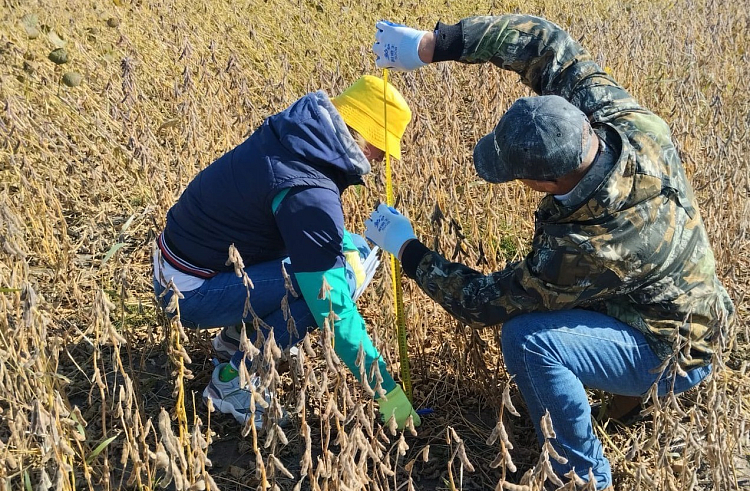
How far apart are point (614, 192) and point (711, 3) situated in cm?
514

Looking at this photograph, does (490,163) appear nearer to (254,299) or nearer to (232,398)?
(254,299)

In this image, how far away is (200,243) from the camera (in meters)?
2.00

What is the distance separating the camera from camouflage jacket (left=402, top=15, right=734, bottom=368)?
163 centimetres

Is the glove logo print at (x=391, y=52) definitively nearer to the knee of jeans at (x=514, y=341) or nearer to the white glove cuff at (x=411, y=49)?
the white glove cuff at (x=411, y=49)

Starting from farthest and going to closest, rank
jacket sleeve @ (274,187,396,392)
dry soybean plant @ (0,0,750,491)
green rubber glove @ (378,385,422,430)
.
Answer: green rubber glove @ (378,385,422,430) → jacket sleeve @ (274,187,396,392) → dry soybean plant @ (0,0,750,491)

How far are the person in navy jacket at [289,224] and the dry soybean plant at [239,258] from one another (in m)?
0.11

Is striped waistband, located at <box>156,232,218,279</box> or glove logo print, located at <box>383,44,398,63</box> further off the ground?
glove logo print, located at <box>383,44,398,63</box>

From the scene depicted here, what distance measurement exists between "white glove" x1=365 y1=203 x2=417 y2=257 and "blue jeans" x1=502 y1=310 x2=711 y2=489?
1.25 ft

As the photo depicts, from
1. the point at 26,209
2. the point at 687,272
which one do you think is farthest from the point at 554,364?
the point at 26,209

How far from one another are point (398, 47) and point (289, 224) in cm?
77

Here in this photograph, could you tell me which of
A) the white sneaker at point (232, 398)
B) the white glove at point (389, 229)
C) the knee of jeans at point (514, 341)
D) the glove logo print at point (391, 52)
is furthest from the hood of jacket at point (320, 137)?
the white sneaker at point (232, 398)

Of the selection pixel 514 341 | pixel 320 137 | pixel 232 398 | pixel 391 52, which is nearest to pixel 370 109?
pixel 320 137

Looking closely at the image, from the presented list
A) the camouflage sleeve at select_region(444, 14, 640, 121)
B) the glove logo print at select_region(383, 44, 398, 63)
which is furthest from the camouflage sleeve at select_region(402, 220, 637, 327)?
the glove logo print at select_region(383, 44, 398, 63)

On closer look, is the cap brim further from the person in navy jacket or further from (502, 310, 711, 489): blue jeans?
(502, 310, 711, 489): blue jeans
